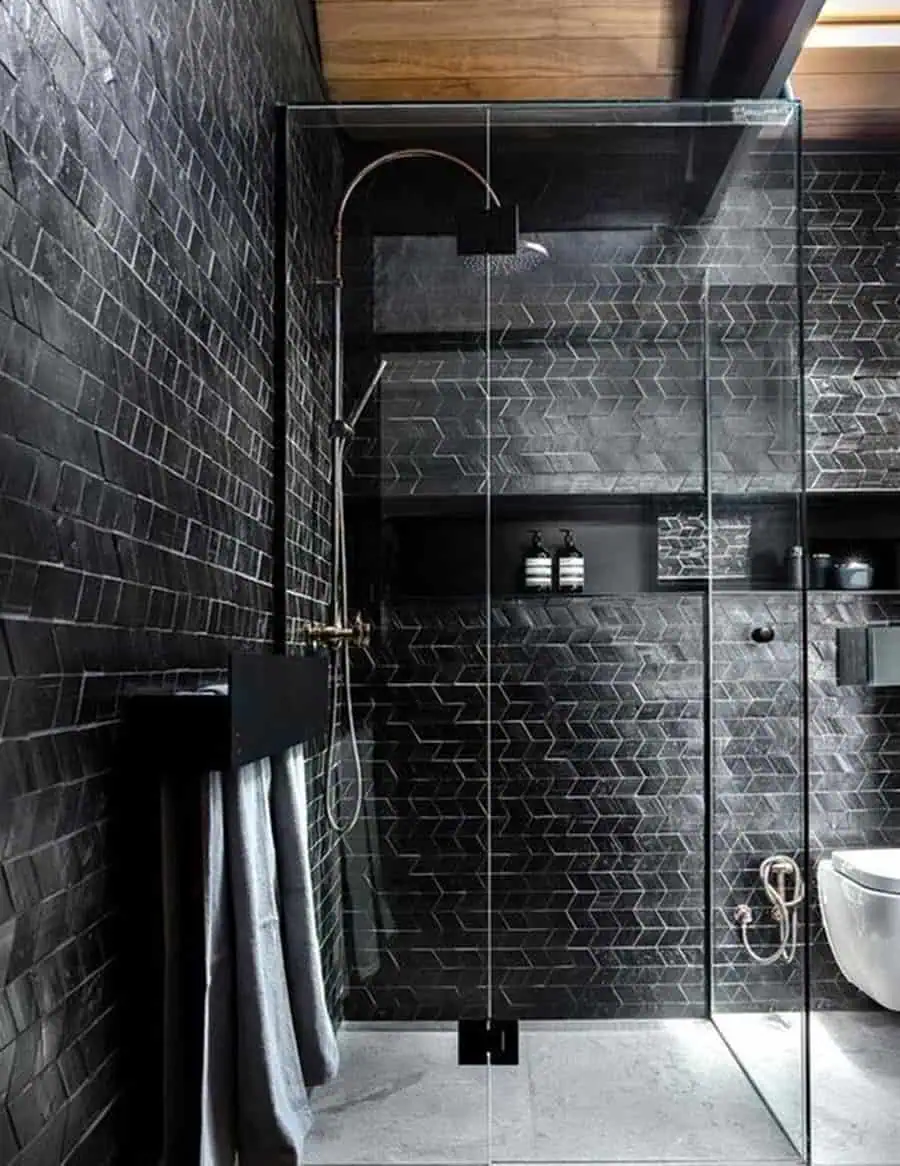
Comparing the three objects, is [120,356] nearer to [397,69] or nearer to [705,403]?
[705,403]

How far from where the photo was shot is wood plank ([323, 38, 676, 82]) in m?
3.46

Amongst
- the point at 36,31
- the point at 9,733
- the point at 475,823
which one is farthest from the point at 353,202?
the point at 9,733

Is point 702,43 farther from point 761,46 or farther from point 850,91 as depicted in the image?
point 850,91

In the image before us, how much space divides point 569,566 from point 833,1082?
1.62 metres

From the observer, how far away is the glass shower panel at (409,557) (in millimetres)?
3039

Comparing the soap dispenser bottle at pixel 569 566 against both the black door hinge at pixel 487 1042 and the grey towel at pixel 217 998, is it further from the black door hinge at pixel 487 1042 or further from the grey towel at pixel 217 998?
the grey towel at pixel 217 998

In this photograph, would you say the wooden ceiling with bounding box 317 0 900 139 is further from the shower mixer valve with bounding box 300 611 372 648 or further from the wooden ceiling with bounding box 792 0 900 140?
the shower mixer valve with bounding box 300 611 372 648

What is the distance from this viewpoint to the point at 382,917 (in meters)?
3.09

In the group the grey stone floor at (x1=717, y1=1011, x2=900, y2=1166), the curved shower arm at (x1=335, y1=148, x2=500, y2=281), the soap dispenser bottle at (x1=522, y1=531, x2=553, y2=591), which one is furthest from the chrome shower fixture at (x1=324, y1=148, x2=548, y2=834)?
the grey stone floor at (x1=717, y1=1011, x2=900, y2=1166)

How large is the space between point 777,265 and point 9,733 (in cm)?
259

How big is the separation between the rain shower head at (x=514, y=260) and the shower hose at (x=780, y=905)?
184 cm

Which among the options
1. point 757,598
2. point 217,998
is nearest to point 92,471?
point 217,998

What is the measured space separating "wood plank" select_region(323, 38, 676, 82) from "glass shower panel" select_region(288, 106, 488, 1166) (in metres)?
0.56

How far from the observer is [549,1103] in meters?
2.74
